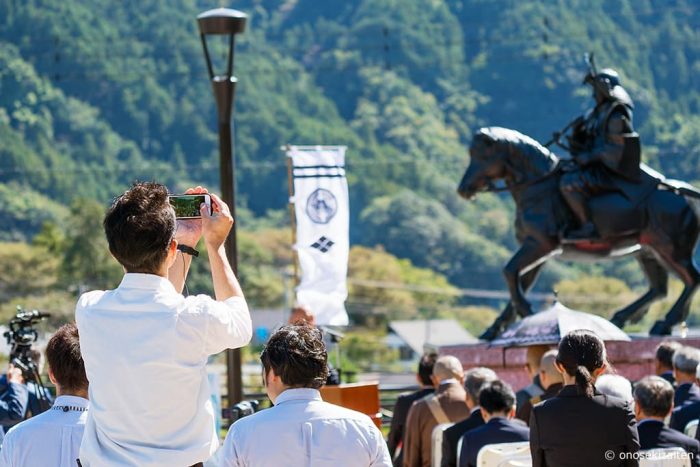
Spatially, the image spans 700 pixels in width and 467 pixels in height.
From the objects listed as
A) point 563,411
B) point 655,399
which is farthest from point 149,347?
point 655,399

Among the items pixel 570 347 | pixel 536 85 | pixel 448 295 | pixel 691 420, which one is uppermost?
pixel 536 85

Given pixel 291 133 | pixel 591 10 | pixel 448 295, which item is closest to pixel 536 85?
pixel 591 10

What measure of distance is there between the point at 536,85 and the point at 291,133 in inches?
863

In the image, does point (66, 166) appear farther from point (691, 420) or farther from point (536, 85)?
point (691, 420)

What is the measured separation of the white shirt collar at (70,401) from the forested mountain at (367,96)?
3971 inches

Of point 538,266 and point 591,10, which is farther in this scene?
point 591,10

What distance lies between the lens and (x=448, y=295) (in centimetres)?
9762

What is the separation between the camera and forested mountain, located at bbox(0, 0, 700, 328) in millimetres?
113062

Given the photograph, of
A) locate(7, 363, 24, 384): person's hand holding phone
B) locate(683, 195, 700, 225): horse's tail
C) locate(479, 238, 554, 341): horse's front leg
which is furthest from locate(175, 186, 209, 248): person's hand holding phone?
locate(683, 195, 700, 225): horse's tail

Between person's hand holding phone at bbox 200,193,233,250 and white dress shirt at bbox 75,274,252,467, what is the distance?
0.23 m

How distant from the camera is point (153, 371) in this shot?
412cm

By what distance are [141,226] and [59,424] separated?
1.05 m

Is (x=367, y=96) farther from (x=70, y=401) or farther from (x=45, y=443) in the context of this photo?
(x=45, y=443)

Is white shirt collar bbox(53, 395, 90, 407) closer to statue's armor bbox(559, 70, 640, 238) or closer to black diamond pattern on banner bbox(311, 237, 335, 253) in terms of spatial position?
black diamond pattern on banner bbox(311, 237, 335, 253)
